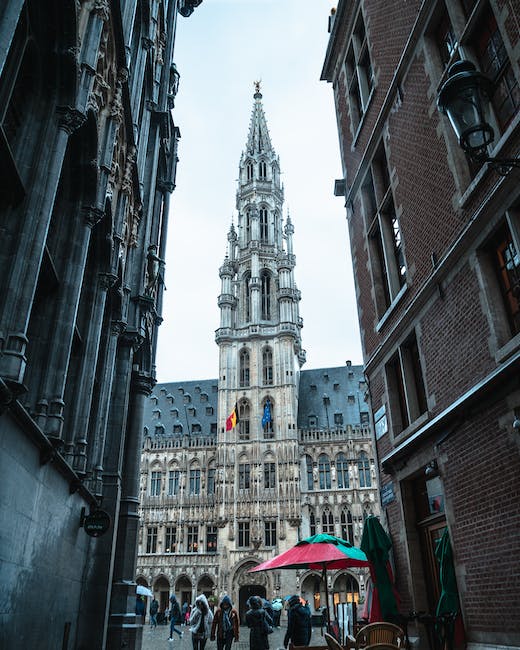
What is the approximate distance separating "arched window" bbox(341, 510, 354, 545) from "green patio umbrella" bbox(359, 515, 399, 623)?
144 ft

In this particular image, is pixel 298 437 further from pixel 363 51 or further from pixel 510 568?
pixel 510 568

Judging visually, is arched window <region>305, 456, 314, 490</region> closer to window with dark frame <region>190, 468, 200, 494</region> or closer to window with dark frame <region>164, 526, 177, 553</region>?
window with dark frame <region>190, 468, 200, 494</region>

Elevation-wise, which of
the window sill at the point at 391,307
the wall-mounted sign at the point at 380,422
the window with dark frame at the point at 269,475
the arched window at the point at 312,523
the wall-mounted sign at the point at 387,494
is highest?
the window with dark frame at the point at 269,475

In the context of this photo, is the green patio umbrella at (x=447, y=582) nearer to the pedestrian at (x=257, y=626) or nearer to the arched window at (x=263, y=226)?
the pedestrian at (x=257, y=626)

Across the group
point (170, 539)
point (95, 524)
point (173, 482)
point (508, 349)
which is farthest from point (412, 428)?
point (173, 482)

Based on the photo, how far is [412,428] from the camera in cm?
1259

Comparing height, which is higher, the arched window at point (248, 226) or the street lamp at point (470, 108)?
the arched window at point (248, 226)

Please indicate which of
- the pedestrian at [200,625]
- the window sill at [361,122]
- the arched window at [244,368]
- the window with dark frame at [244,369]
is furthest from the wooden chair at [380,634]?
the arched window at [244,368]

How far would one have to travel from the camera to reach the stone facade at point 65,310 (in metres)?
8.25

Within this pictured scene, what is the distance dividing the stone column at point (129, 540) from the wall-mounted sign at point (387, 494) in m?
9.13

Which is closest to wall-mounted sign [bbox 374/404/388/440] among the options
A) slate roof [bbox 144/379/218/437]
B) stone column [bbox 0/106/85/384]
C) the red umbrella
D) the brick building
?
the brick building

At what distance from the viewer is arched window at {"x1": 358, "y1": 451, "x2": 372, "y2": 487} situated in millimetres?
56656

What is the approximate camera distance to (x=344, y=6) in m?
19.1

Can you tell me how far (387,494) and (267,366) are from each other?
49.2 m
